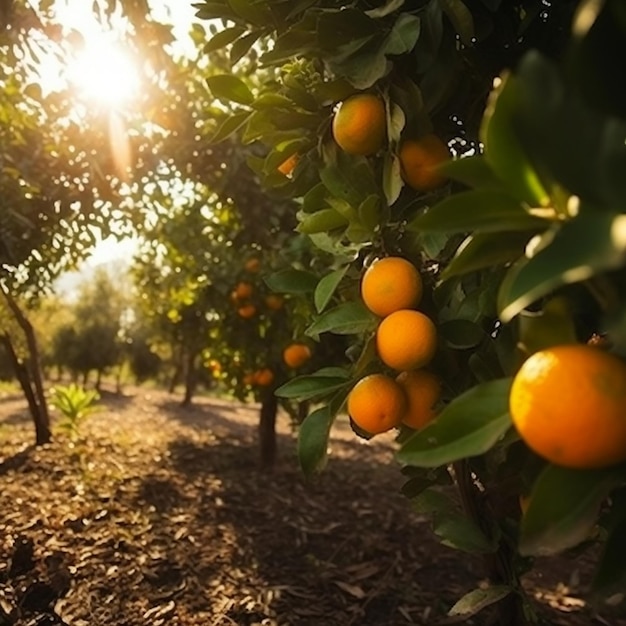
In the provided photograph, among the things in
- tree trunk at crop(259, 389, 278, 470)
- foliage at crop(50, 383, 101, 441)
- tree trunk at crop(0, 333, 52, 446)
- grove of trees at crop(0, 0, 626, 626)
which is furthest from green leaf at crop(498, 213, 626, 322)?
foliage at crop(50, 383, 101, 441)

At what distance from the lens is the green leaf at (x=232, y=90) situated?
1.44 metres

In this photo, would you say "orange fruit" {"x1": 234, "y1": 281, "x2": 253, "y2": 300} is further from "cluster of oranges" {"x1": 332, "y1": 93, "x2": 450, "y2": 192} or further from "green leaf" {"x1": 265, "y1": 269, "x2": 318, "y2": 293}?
"cluster of oranges" {"x1": 332, "y1": 93, "x2": 450, "y2": 192}

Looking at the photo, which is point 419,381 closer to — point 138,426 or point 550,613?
point 550,613

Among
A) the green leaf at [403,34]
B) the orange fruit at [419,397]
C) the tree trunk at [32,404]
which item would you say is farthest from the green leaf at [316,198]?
the tree trunk at [32,404]

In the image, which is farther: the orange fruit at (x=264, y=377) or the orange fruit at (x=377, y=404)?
the orange fruit at (x=264, y=377)

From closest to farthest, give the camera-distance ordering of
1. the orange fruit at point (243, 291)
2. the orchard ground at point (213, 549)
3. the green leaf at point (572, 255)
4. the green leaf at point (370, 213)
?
the green leaf at point (572, 255)
the green leaf at point (370, 213)
the orchard ground at point (213, 549)
the orange fruit at point (243, 291)

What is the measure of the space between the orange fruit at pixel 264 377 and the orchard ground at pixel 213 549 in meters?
0.90

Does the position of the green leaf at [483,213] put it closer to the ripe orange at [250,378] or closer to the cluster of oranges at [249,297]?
the cluster of oranges at [249,297]

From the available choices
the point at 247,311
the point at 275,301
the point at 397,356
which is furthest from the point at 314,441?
the point at 247,311

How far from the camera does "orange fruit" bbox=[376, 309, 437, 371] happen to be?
112 centimetres

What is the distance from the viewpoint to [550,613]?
328 centimetres

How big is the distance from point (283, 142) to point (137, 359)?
22496mm

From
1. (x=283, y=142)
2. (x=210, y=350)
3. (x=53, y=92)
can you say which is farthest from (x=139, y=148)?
(x=283, y=142)

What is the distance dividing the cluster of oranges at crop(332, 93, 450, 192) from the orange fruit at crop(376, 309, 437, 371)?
0.29 m
